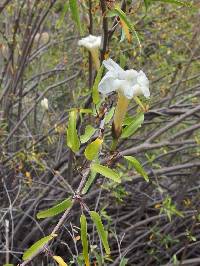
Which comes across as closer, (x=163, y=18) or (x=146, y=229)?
(x=146, y=229)

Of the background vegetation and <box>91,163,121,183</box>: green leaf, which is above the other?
<box>91,163,121,183</box>: green leaf

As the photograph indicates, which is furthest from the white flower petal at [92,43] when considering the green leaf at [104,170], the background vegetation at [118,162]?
the green leaf at [104,170]

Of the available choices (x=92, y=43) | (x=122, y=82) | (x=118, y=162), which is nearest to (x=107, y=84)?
(x=122, y=82)

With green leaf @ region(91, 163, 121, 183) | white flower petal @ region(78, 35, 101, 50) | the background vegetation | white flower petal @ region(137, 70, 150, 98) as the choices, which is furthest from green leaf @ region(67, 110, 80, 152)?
white flower petal @ region(78, 35, 101, 50)

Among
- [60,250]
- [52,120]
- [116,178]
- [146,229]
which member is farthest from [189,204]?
[116,178]

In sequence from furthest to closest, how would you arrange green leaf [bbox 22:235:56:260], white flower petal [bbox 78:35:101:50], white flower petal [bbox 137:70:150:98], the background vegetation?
1. the background vegetation
2. white flower petal [bbox 78:35:101:50]
3. white flower petal [bbox 137:70:150:98]
4. green leaf [bbox 22:235:56:260]

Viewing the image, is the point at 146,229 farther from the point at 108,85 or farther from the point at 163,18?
the point at 108,85

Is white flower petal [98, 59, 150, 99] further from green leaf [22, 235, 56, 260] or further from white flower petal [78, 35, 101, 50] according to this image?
white flower petal [78, 35, 101, 50]

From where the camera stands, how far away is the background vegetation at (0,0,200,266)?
2148 millimetres

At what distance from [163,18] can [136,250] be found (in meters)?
1.44

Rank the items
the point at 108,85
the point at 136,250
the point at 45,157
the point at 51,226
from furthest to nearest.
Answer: the point at 45,157
the point at 136,250
the point at 51,226
the point at 108,85

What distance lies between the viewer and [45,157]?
2879mm

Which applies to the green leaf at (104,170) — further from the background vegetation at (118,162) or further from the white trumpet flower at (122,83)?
the background vegetation at (118,162)

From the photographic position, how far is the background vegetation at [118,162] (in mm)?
2148
